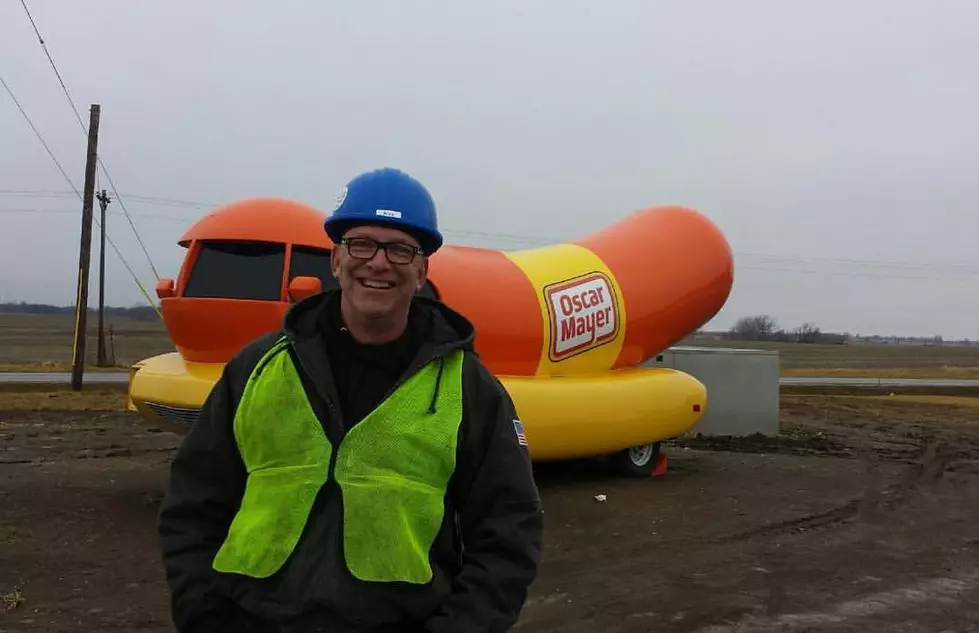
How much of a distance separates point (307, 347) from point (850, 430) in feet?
49.9

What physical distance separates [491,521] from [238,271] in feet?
18.7

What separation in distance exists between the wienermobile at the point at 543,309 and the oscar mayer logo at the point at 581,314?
13 millimetres

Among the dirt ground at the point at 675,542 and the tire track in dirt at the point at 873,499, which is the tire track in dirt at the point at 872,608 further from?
the tire track in dirt at the point at 873,499

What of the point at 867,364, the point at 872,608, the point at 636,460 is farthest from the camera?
the point at 867,364

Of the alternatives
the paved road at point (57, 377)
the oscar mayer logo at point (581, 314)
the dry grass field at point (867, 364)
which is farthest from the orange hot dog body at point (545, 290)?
the paved road at point (57, 377)

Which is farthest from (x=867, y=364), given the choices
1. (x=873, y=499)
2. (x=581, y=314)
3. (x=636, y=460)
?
(x=581, y=314)

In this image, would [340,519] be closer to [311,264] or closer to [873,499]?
[311,264]

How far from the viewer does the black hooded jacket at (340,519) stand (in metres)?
1.93

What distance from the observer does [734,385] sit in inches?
530

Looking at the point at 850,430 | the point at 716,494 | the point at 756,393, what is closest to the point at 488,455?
the point at 716,494

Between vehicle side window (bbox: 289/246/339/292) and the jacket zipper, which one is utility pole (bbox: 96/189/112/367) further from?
the jacket zipper

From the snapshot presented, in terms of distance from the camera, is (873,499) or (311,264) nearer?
(311,264)

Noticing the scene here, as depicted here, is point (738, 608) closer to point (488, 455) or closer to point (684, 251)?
point (488, 455)

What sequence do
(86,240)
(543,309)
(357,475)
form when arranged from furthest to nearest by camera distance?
1. (86,240)
2. (543,309)
3. (357,475)
